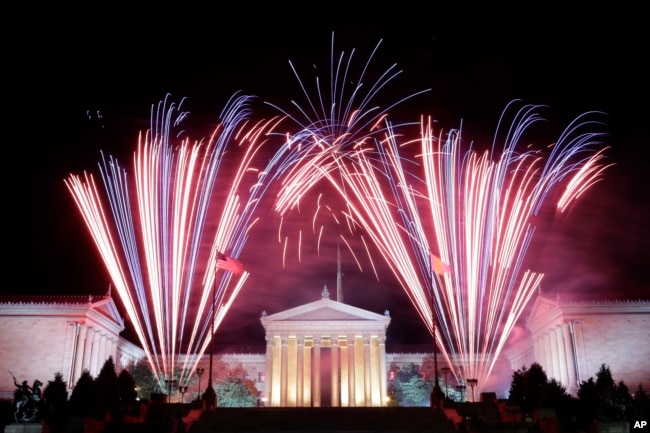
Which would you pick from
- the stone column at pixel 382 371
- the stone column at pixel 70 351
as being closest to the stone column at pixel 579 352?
the stone column at pixel 382 371

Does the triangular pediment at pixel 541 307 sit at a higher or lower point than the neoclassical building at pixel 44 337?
higher

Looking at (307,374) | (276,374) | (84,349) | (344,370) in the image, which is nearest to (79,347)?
(84,349)

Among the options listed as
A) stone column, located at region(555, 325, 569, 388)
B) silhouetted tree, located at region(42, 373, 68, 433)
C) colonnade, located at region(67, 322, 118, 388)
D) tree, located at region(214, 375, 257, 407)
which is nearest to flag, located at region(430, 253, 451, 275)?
silhouetted tree, located at region(42, 373, 68, 433)

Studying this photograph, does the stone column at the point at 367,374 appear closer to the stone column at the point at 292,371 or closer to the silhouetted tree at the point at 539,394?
the stone column at the point at 292,371

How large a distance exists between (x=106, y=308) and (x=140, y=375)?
9.19 meters

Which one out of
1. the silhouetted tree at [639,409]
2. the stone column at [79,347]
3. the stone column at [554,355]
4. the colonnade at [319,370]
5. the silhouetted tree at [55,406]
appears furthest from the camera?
the colonnade at [319,370]

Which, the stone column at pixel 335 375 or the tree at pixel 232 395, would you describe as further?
the stone column at pixel 335 375

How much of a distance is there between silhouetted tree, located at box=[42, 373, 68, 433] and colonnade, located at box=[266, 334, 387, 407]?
4129cm

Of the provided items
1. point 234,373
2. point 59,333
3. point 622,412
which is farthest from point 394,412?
point 234,373

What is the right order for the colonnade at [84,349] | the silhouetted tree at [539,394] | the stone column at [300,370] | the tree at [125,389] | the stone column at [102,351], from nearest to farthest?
1. the silhouetted tree at [539,394]
2. the tree at [125,389]
3. the colonnade at [84,349]
4. the stone column at [102,351]
5. the stone column at [300,370]

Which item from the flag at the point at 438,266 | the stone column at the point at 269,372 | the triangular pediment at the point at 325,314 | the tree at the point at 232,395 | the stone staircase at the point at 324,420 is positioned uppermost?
the triangular pediment at the point at 325,314

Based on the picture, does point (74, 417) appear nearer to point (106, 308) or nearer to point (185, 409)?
point (185, 409)

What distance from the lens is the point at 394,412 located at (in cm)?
3231

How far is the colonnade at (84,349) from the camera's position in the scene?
5862 cm
